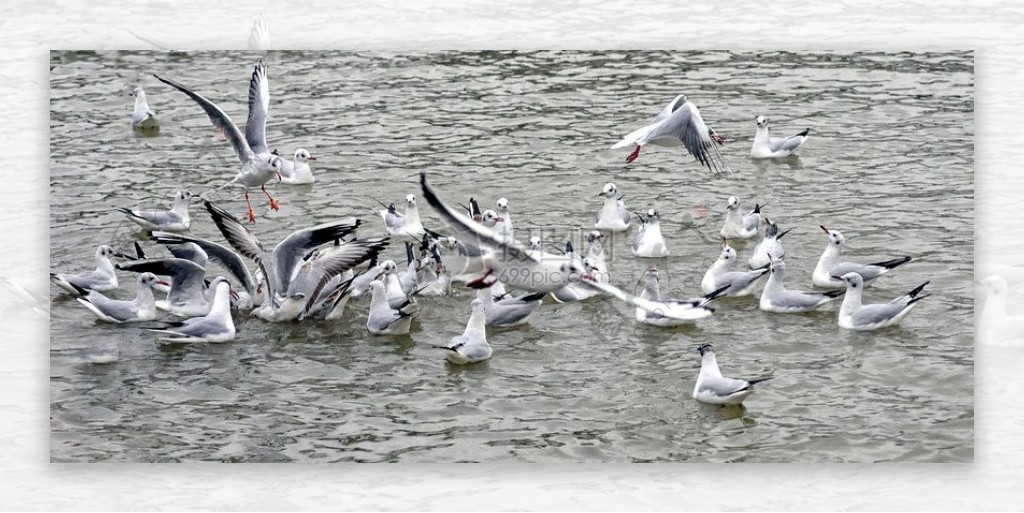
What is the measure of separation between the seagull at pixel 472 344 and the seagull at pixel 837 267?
3.48 m

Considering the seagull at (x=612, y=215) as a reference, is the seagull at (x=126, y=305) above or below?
below

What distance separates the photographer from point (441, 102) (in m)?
17.5

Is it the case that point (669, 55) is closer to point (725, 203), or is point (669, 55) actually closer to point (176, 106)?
point (725, 203)

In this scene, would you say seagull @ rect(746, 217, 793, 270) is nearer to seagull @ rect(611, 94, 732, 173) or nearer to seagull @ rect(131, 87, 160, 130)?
seagull @ rect(611, 94, 732, 173)

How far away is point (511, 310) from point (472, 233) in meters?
3.20

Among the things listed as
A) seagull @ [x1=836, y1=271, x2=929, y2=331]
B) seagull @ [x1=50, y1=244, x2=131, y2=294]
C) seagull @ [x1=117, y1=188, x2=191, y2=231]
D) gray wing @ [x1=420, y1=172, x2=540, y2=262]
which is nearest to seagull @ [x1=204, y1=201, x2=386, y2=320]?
seagull @ [x1=50, y1=244, x2=131, y2=294]

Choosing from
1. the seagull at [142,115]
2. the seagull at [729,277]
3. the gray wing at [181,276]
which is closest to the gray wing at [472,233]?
the seagull at [729,277]

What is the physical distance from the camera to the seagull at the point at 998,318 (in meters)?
11.4

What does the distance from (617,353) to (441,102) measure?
5.41m

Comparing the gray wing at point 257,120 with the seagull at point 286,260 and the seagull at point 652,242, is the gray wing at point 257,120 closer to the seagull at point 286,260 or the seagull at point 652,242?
the seagull at point 286,260

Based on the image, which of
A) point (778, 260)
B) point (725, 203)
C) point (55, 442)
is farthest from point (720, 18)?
point (55, 442)

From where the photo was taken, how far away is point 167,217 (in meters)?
15.9

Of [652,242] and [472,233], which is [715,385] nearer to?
[472,233]

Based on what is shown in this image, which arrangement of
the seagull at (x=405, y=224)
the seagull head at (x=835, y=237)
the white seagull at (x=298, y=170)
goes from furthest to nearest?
the white seagull at (x=298, y=170) → the seagull at (x=405, y=224) → the seagull head at (x=835, y=237)
